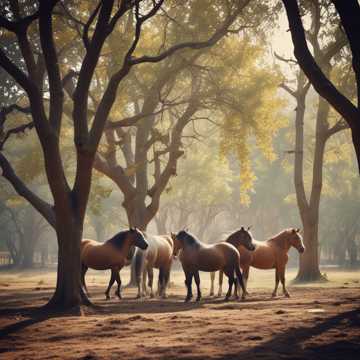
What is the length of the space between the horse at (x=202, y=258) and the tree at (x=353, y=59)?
6932 millimetres

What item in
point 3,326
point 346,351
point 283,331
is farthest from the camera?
point 3,326

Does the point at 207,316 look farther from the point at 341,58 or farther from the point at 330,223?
the point at 330,223

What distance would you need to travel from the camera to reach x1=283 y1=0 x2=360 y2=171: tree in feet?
39.0

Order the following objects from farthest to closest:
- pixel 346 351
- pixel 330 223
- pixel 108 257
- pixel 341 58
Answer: pixel 330 223
pixel 341 58
pixel 108 257
pixel 346 351

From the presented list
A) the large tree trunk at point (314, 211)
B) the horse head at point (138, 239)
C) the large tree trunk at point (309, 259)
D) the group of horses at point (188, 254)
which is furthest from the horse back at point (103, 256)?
the large tree trunk at point (314, 211)

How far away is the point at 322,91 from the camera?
41.6 ft

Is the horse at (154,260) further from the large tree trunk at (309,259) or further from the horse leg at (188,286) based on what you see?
the large tree trunk at (309,259)

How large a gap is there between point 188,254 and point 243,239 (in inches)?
96.9

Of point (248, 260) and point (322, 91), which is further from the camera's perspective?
point (248, 260)

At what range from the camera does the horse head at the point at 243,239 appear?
2011 centimetres

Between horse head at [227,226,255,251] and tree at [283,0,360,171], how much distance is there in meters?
7.94

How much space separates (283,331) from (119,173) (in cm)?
1846

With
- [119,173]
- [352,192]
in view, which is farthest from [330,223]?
[119,173]

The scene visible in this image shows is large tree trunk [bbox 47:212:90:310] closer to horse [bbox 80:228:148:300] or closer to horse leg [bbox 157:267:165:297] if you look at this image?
horse [bbox 80:228:148:300]
